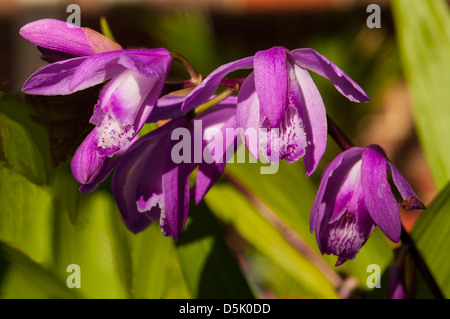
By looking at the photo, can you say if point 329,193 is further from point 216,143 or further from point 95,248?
point 95,248

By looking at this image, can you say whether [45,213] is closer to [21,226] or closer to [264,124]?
[21,226]

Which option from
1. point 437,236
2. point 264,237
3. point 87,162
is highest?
point 87,162

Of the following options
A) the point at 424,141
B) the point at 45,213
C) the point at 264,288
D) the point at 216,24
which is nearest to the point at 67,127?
the point at 45,213

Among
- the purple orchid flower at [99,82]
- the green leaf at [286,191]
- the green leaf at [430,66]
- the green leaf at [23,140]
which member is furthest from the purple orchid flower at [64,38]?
the green leaf at [430,66]

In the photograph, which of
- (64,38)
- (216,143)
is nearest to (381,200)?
(216,143)

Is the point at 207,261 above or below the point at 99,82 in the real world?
below

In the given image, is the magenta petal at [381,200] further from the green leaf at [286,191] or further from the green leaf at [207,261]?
the green leaf at [286,191]
